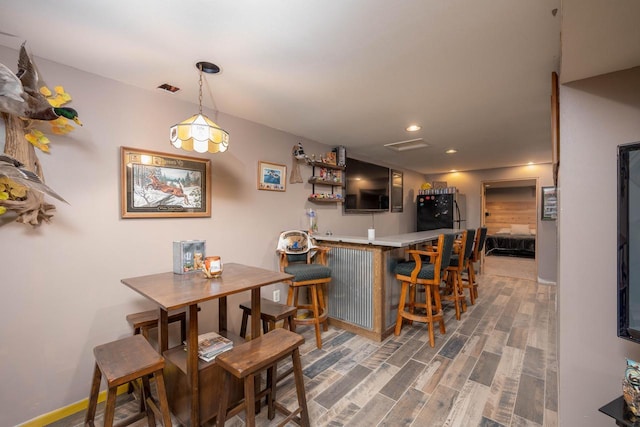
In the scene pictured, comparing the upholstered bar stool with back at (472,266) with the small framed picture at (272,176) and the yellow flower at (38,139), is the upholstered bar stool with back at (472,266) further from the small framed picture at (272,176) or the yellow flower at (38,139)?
the yellow flower at (38,139)

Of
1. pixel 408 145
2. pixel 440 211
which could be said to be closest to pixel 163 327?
pixel 408 145

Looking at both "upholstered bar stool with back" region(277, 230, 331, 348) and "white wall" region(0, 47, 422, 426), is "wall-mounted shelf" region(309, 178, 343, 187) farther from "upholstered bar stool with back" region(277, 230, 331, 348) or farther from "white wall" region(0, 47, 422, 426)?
"white wall" region(0, 47, 422, 426)

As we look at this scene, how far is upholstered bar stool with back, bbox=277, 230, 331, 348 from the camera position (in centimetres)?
260

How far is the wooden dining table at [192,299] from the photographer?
139 centimetres

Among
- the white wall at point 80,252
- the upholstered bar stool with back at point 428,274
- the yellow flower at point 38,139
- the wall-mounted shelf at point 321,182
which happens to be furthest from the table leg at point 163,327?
the wall-mounted shelf at point 321,182

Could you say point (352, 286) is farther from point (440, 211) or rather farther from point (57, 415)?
point (440, 211)

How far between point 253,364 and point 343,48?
1.76 metres

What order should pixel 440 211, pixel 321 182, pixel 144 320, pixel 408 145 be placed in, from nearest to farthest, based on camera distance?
pixel 144 320, pixel 321 182, pixel 408 145, pixel 440 211

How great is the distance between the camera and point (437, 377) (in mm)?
2115

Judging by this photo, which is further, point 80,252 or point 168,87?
point 168,87

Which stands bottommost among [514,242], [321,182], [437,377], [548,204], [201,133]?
[437,377]

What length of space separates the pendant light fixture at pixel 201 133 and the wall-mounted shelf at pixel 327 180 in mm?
1647

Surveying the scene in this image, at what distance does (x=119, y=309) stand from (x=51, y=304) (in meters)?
0.38

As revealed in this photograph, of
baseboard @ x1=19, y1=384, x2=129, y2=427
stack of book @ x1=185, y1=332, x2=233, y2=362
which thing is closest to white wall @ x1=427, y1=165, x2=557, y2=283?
stack of book @ x1=185, y1=332, x2=233, y2=362
